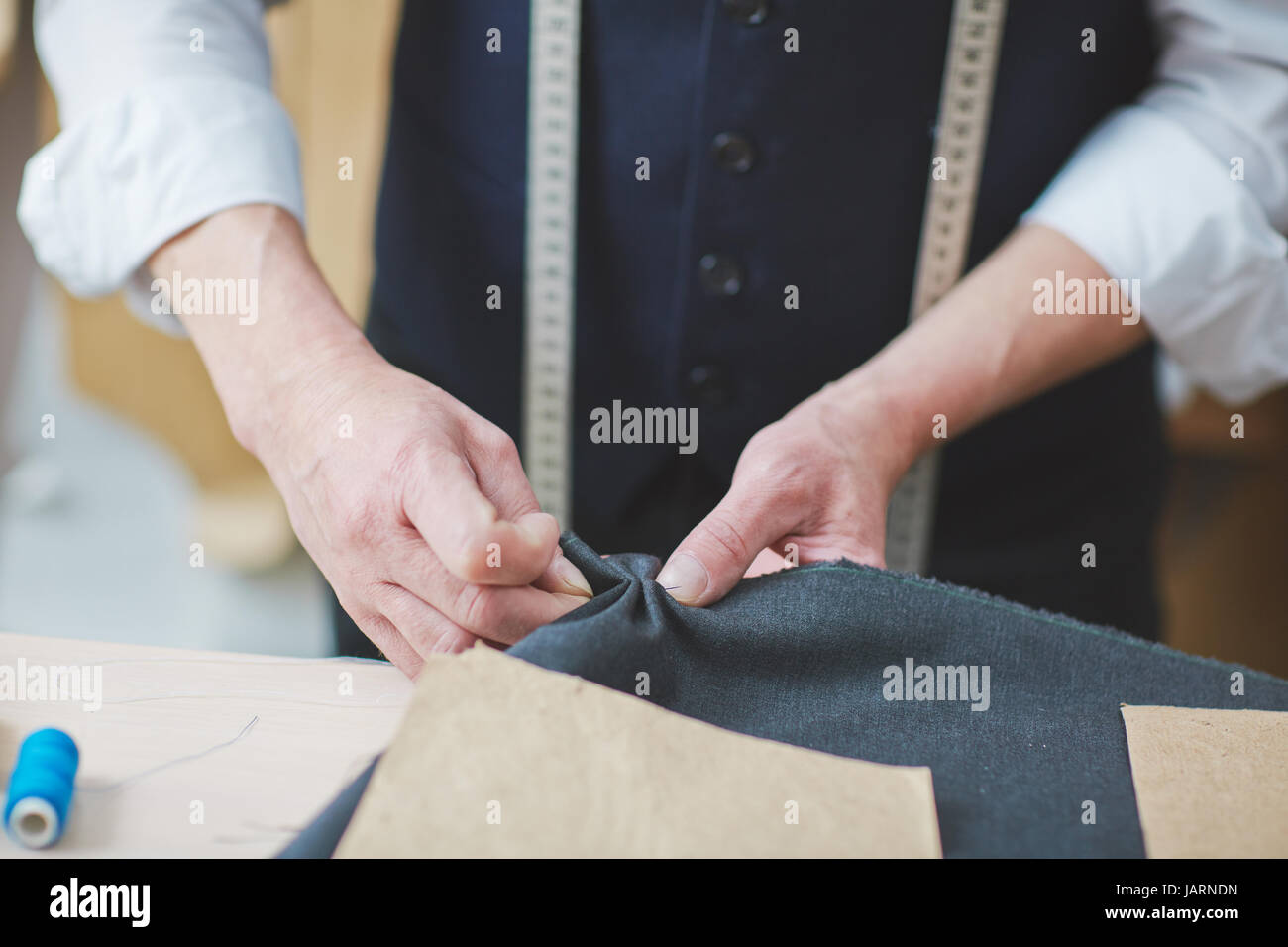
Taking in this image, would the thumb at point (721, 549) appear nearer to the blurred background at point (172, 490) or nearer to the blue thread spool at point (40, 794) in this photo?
the blue thread spool at point (40, 794)

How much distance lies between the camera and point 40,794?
0.77 metres

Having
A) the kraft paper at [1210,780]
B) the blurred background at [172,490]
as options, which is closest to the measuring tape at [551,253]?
the kraft paper at [1210,780]

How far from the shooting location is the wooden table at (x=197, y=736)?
0.80 m

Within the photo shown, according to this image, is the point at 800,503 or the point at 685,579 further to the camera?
the point at 800,503

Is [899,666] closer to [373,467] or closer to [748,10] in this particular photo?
[373,467]

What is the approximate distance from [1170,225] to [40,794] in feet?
4.30

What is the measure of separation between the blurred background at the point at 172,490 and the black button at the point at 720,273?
144cm

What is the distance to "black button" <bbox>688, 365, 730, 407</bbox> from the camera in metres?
1.38

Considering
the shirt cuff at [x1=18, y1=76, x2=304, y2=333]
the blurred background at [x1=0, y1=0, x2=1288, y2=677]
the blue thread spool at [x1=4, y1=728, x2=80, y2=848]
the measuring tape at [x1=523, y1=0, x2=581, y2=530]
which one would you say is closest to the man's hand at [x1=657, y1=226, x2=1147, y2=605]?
the measuring tape at [x1=523, y1=0, x2=581, y2=530]

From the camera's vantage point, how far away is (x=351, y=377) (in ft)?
3.48

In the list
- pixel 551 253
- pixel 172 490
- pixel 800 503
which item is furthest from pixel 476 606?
pixel 172 490

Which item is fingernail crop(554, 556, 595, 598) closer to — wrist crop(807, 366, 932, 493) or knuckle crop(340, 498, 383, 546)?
knuckle crop(340, 498, 383, 546)
